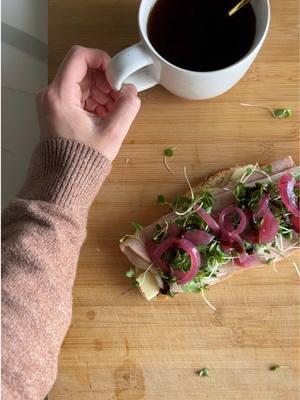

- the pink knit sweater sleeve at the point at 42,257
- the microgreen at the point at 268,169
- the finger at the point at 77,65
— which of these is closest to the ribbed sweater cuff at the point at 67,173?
the pink knit sweater sleeve at the point at 42,257

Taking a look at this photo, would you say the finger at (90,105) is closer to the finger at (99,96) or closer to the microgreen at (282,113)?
the finger at (99,96)

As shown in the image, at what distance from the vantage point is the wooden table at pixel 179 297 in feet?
3.89

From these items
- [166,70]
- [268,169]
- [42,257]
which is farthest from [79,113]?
[268,169]

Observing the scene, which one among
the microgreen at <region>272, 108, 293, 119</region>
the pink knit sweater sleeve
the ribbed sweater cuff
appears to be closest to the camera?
the pink knit sweater sleeve

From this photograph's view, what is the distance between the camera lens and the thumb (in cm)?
103

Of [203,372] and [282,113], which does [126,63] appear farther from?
[203,372]

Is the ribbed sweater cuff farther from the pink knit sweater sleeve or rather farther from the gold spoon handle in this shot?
the gold spoon handle


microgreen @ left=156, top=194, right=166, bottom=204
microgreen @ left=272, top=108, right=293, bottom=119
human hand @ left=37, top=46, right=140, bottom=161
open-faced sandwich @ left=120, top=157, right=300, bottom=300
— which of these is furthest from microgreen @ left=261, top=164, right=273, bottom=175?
human hand @ left=37, top=46, right=140, bottom=161

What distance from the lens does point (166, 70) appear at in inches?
40.3

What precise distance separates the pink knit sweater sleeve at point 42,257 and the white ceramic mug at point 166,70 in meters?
0.16

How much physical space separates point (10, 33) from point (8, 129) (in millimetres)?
207

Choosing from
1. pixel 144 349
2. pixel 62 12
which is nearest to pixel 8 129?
pixel 62 12

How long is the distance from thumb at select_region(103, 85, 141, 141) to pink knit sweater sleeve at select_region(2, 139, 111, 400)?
0.20 feet

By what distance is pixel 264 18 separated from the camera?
1034mm
